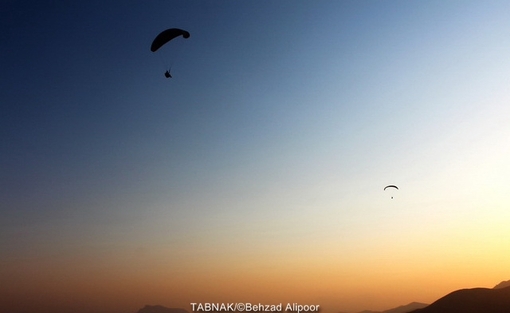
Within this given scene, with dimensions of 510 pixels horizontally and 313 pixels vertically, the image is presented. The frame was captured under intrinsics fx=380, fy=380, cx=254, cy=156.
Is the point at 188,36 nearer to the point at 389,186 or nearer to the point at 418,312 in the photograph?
the point at 389,186

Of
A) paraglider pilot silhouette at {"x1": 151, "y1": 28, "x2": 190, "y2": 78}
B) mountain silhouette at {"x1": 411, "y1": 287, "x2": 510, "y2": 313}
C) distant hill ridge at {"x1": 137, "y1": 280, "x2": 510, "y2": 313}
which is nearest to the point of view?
paraglider pilot silhouette at {"x1": 151, "y1": 28, "x2": 190, "y2": 78}

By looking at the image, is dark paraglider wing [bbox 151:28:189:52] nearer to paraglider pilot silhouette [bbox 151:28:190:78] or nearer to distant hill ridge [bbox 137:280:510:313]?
paraglider pilot silhouette [bbox 151:28:190:78]

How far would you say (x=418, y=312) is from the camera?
120m

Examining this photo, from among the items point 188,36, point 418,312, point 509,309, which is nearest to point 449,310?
point 418,312

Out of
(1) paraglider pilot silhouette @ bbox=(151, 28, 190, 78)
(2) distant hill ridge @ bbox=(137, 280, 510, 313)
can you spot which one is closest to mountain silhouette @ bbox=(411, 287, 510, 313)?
(2) distant hill ridge @ bbox=(137, 280, 510, 313)

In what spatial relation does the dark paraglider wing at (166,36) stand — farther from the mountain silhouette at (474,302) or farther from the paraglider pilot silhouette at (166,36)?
the mountain silhouette at (474,302)

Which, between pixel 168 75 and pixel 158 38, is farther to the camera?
pixel 158 38

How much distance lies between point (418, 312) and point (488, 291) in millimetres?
21221

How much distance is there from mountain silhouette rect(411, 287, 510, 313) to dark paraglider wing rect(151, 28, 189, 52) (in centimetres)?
10228

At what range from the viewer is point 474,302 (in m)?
110

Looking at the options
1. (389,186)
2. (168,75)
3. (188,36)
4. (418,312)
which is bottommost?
(418,312)

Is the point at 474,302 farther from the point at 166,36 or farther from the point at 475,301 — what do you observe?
the point at 166,36

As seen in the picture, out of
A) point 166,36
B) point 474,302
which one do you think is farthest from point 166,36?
point 474,302

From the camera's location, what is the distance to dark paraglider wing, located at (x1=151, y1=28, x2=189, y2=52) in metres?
46.8
